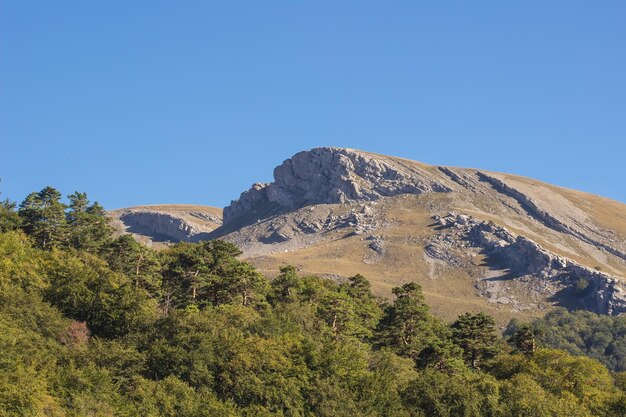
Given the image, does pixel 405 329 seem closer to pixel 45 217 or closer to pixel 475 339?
pixel 475 339

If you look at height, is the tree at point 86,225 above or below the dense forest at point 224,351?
above

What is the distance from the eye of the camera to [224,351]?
83.2m

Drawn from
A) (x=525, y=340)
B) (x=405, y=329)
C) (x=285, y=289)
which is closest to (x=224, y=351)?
(x=405, y=329)

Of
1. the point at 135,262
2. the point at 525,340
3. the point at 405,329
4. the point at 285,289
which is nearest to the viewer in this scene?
the point at 405,329

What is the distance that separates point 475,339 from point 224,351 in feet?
133

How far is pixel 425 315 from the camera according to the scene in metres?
115

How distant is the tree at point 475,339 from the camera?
4331 inches

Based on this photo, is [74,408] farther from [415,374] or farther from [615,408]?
[615,408]

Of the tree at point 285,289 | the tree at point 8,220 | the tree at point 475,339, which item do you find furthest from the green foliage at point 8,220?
the tree at point 475,339

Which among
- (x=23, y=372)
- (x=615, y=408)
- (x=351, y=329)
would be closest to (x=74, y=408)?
(x=23, y=372)

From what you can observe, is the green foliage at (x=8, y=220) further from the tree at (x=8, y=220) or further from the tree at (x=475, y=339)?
the tree at (x=475, y=339)

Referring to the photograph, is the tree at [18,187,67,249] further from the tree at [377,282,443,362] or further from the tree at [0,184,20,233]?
the tree at [377,282,443,362]

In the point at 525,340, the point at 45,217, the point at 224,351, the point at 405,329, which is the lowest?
the point at 224,351

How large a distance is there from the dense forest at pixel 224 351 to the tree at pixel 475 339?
20 centimetres
